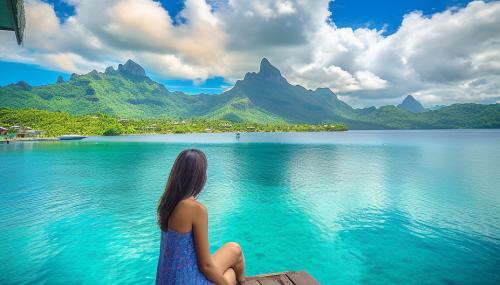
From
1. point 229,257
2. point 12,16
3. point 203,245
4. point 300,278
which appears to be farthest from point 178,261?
point 12,16

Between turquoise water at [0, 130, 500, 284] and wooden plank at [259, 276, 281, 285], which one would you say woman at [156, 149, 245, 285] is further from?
turquoise water at [0, 130, 500, 284]

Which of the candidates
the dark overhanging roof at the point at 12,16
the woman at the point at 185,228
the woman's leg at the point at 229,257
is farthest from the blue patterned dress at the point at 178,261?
the dark overhanging roof at the point at 12,16

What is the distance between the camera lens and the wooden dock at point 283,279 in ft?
17.3

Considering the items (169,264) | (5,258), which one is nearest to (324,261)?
(169,264)

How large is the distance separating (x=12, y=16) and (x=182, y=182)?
7153mm

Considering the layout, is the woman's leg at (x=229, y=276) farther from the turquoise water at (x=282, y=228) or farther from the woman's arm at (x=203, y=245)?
the turquoise water at (x=282, y=228)

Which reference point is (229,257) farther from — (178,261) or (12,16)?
(12,16)

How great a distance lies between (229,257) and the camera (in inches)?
155

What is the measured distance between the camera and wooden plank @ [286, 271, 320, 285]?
5.28 metres

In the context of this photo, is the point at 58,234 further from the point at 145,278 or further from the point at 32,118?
the point at 32,118

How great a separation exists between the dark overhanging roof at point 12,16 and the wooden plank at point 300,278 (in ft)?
27.6

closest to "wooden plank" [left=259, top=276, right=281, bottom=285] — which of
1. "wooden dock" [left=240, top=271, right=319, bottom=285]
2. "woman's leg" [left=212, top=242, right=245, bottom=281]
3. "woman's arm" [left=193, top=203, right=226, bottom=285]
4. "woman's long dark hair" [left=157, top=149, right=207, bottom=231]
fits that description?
"wooden dock" [left=240, top=271, right=319, bottom=285]

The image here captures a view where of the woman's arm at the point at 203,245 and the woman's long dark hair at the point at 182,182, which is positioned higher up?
the woman's long dark hair at the point at 182,182

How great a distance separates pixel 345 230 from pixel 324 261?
4046 millimetres
